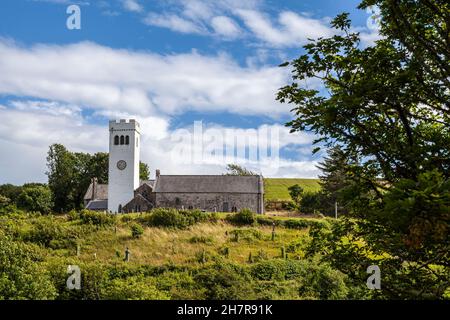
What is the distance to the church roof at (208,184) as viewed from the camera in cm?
6525

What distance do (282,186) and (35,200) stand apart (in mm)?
58837

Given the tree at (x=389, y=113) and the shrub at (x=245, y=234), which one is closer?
the tree at (x=389, y=113)

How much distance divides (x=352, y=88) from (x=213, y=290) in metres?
22.1

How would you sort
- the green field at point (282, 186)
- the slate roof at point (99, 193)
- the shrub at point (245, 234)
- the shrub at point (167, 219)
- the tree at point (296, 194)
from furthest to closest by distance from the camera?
the green field at point (282, 186)
the tree at point (296, 194)
the slate roof at point (99, 193)
the shrub at point (167, 219)
the shrub at point (245, 234)

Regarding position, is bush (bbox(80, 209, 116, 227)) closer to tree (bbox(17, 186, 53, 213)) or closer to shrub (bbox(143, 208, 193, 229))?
shrub (bbox(143, 208, 193, 229))

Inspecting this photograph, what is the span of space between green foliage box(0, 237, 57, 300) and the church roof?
144 feet

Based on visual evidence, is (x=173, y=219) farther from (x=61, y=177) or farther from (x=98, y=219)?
(x=61, y=177)

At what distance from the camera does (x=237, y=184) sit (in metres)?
65.9

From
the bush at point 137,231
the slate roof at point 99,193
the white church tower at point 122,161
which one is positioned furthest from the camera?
the slate roof at point 99,193

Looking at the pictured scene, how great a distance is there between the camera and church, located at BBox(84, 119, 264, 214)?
64750mm

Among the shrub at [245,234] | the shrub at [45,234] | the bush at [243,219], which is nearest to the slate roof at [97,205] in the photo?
the shrub at [45,234]

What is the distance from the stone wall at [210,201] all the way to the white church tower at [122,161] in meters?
5.37

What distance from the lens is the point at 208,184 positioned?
217 ft

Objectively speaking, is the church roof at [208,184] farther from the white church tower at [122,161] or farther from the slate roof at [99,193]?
the slate roof at [99,193]
